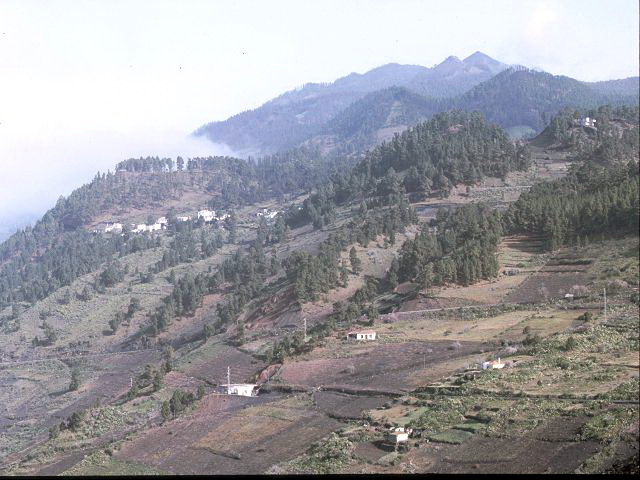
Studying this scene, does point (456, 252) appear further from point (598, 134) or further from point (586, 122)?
point (586, 122)

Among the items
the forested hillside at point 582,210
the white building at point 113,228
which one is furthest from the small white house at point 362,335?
the white building at point 113,228

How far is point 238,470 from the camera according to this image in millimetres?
21625

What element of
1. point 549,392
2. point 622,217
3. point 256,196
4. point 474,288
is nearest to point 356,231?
point 474,288

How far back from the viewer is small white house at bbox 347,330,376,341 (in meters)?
33.9

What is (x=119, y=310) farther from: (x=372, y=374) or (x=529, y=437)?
(x=529, y=437)

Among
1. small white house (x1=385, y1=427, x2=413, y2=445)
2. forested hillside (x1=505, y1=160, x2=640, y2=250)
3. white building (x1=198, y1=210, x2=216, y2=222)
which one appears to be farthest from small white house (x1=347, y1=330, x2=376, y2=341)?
white building (x1=198, y1=210, x2=216, y2=222)

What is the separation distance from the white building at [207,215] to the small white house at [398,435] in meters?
68.6

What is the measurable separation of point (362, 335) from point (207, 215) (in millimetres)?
58547

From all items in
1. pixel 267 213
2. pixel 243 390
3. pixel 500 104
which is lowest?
pixel 243 390

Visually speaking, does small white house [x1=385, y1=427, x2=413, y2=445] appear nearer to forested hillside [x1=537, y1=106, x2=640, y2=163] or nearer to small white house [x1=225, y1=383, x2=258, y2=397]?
small white house [x1=225, y1=383, x2=258, y2=397]

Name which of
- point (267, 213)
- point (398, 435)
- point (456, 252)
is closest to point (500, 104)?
point (267, 213)

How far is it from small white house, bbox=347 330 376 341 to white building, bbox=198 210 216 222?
5554 cm

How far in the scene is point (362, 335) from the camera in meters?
34.1

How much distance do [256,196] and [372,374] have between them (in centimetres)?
7063
